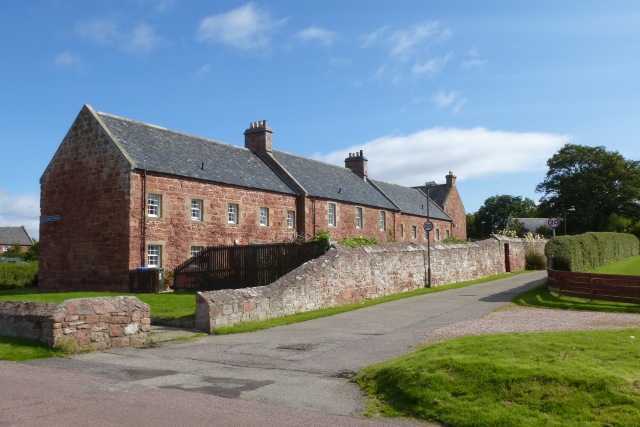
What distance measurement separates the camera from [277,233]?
32.4 meters

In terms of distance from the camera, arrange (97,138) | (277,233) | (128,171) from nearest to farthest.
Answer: (128,171) < (97,138) < (277,233)

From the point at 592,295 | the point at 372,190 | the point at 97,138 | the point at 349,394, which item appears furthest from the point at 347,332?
the point at 372,190

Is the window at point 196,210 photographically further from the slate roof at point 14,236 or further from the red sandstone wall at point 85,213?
the slate roof at point 14,236

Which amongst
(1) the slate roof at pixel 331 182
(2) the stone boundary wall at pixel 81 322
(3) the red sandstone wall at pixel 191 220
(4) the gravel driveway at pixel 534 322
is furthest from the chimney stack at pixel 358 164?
(2) the stone boundary wall at pixel 81 322

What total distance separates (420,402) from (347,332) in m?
6.71

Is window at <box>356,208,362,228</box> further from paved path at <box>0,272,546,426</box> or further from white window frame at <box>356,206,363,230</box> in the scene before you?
paved path at <box>0,272,546,426</box>

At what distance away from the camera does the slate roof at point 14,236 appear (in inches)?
3378

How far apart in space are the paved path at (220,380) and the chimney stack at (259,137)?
2335 cm

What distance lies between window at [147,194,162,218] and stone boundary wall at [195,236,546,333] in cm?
1042

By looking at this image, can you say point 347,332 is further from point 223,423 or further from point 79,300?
point 223,423

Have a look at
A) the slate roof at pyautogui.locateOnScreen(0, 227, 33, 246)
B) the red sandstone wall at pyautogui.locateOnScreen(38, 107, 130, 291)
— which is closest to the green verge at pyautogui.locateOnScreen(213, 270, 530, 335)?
the red sandstone wall at pyautogui.locateOnScreen(38, 107, 130, 291)

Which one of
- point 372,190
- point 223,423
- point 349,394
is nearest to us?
point 223,423

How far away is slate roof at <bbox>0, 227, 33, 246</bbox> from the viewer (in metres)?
85.8

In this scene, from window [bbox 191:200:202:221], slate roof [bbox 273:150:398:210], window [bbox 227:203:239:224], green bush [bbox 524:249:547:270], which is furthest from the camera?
green bush [bbox 524:249:547:270]
